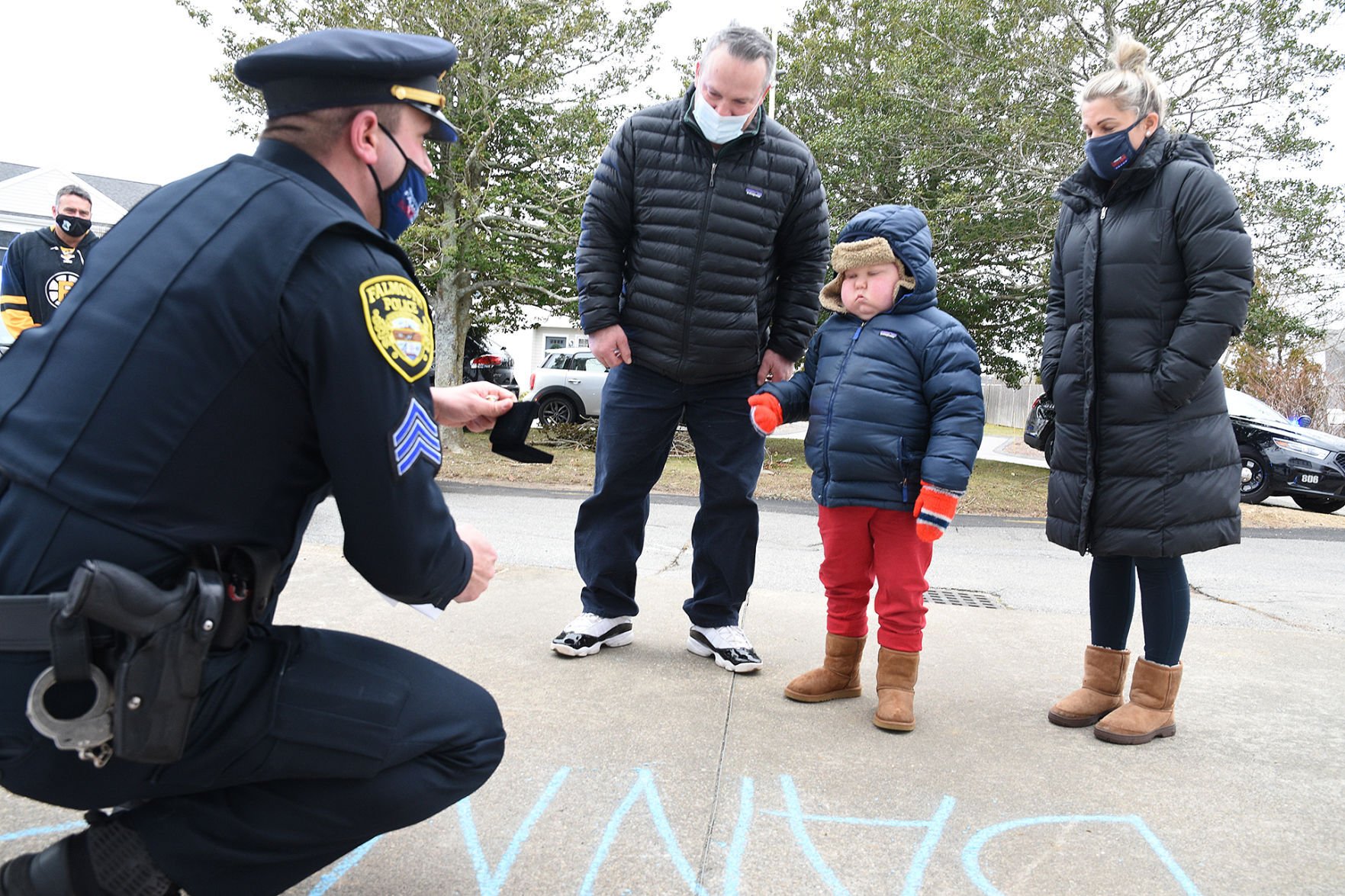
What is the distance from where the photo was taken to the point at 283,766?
1675 mm

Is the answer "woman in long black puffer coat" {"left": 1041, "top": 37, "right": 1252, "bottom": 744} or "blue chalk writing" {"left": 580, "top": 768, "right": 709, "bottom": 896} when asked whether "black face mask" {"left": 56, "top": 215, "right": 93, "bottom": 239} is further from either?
"woman in long black puffer coat" {"left": 1041, "top": 37, "right": 1252, "bottom": 744}

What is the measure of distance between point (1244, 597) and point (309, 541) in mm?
5550

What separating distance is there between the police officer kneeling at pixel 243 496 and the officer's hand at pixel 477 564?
1.9 inches

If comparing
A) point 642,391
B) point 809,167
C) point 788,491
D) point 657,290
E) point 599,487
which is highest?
point 809,167

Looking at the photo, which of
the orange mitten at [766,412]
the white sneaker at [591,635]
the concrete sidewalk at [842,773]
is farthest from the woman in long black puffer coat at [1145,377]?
the white sneaker at [591,635]

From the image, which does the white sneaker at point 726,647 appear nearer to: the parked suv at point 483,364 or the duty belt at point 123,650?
the duty belt at point 123,650

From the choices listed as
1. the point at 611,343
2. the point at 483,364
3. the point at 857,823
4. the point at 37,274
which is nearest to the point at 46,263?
the point at 37,274

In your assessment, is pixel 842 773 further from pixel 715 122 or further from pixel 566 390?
pixel 566 390

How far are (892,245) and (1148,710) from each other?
1716mm

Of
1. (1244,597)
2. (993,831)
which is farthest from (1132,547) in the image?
(1244,597)

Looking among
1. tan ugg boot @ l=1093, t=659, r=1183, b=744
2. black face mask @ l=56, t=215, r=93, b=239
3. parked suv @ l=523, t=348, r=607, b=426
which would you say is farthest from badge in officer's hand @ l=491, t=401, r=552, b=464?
parked suv @ l=523, t=348, r=607, b=426

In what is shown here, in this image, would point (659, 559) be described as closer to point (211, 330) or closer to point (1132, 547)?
point (1132, 547)

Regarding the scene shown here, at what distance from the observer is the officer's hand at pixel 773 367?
384cm

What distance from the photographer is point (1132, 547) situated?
3148 millimetres
